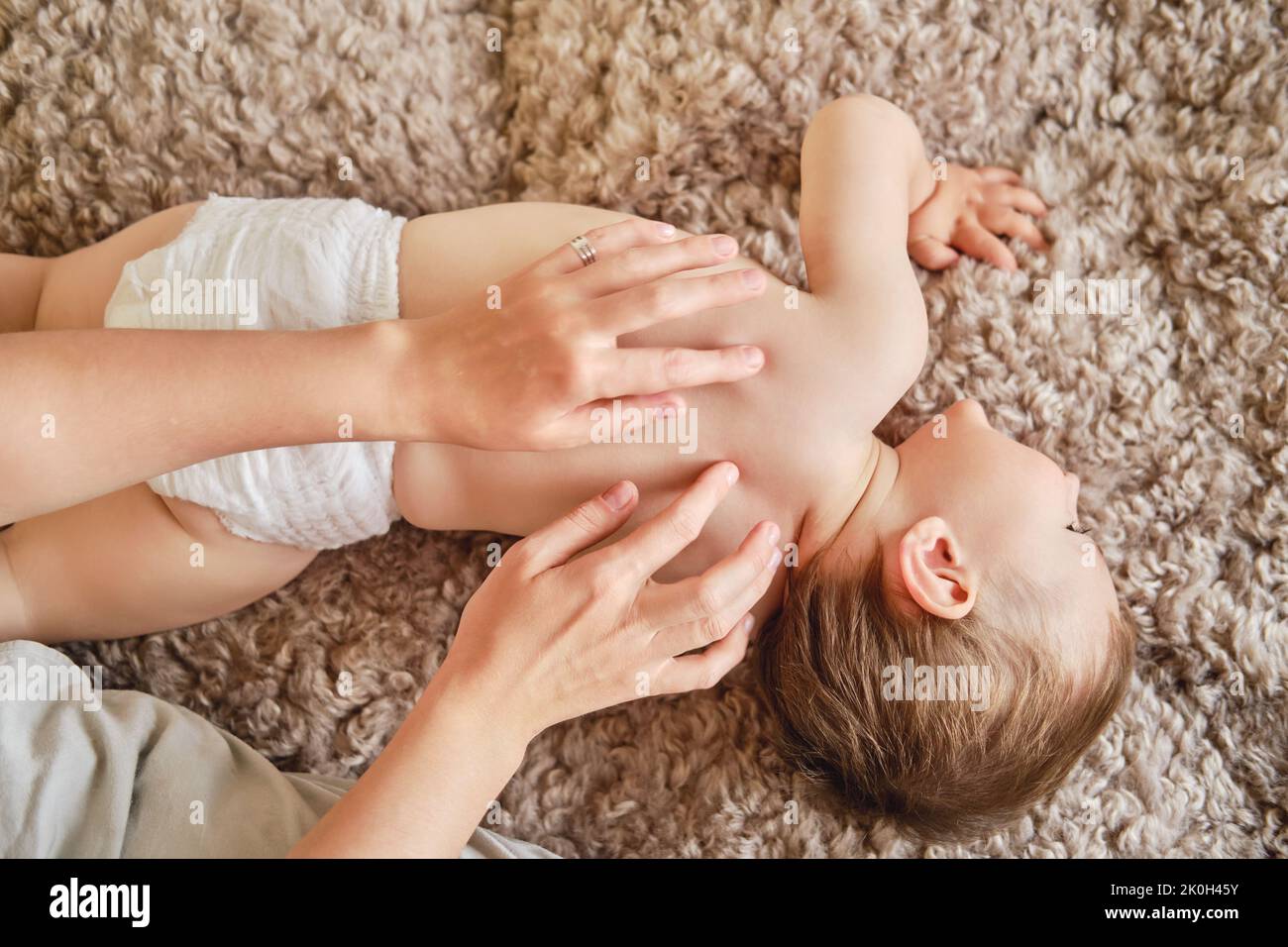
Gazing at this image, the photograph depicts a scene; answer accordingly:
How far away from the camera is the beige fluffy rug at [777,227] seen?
1.35 meters

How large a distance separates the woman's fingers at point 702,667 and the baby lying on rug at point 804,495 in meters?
0.08

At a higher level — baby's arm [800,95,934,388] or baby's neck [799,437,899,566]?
baby's arm [800,95,934,388]

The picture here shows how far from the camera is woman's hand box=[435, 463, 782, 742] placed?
3.54ft

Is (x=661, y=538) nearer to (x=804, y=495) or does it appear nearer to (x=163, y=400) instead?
(x=804, y=495)

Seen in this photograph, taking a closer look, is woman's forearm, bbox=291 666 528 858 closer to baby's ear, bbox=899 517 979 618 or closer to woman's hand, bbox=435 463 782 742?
woman's hand, bbox=435 463 782 742

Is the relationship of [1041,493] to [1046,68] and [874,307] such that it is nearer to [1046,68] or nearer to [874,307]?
[874,307]

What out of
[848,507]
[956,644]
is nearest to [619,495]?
[848,507]

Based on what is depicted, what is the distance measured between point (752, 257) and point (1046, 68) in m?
0.49

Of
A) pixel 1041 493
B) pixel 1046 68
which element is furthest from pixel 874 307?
pixel 1046 68

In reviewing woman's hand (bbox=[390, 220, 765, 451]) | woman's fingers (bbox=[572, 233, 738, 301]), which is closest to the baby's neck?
woman's hand (bbox=[390, 220, 765, 451])

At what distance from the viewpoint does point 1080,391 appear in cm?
138

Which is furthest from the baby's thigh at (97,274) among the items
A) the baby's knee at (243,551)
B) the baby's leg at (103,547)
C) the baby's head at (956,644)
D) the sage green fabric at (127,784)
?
the baby's head at (956,644)

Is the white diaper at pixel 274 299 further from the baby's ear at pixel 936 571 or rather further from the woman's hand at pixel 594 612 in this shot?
the baby's ear at pixel 936 571

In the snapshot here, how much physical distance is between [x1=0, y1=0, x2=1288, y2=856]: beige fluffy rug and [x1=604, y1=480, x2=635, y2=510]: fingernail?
1.18 ft
